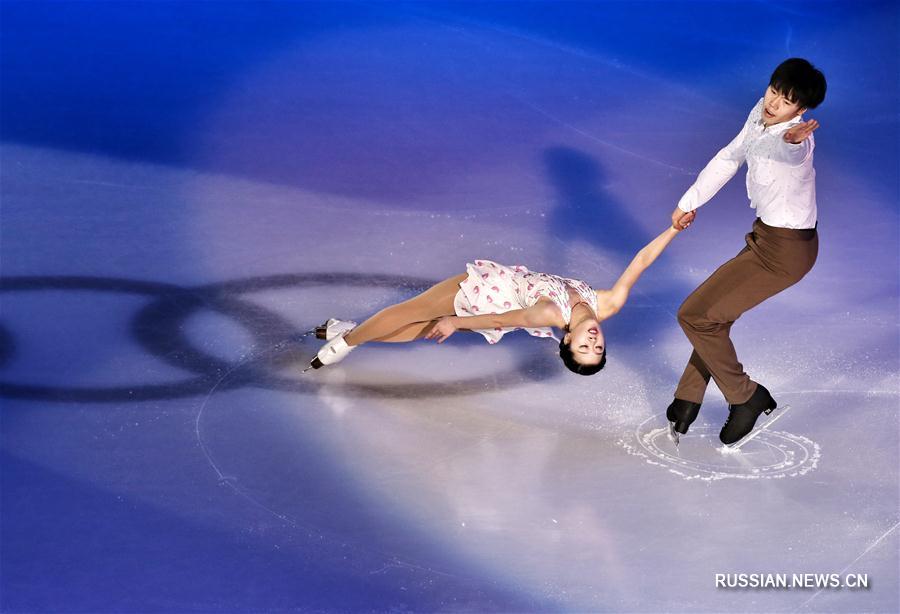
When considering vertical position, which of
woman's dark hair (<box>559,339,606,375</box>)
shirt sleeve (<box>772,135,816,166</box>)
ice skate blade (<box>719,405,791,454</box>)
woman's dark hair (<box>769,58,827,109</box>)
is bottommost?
ice skate blade (<box>719,405,791,454</box>)

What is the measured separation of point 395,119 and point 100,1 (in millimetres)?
3938

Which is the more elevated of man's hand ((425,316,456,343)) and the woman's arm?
the woman's arm

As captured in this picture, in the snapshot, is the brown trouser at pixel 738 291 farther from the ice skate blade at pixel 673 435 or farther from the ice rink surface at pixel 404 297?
the ice rink surface at pixel 404 297

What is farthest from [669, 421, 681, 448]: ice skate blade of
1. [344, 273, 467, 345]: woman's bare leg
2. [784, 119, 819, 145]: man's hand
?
[784, 119, 819, 145]: man's hand

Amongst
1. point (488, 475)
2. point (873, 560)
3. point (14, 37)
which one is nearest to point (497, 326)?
point (488, 475)

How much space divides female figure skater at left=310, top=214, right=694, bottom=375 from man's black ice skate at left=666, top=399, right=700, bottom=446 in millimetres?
465

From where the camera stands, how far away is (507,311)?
5.41 meters

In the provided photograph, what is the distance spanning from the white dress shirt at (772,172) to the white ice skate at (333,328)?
191 centimetres

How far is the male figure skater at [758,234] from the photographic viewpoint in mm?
4602

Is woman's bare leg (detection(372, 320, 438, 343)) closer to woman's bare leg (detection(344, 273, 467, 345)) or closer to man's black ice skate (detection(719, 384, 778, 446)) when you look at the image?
woman's bare leg (detection(344, 273, 467, 345))

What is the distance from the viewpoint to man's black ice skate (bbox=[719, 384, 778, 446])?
5168 millimetres

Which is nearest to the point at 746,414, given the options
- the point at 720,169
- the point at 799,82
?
the point at 720,169

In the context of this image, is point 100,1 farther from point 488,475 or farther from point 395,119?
point 488,475

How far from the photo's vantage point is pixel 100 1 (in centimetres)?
1116
